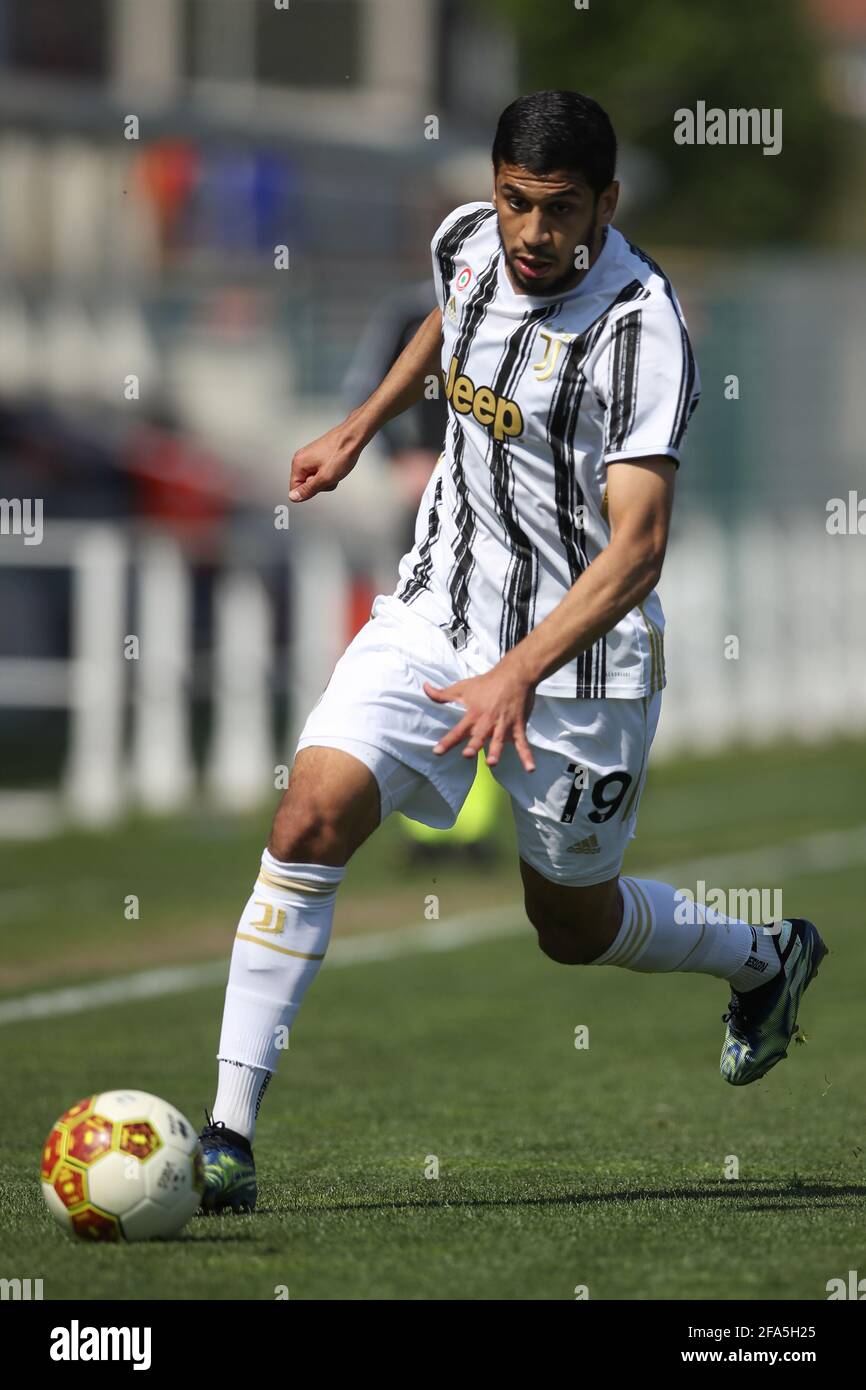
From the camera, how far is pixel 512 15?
71438 mm

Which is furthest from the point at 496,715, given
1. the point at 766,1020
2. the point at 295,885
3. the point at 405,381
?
the point at 766,1020

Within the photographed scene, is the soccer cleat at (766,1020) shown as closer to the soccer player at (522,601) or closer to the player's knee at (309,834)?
the soccer player at (522,601)

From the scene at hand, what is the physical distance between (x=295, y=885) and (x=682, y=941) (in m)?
1.23

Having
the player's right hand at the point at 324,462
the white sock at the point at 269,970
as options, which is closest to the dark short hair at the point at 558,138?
the player's right hand at the point at 324,462

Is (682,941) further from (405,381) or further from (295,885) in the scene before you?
(405,381)

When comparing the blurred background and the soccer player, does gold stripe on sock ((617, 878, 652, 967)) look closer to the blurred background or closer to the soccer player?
the soccer player

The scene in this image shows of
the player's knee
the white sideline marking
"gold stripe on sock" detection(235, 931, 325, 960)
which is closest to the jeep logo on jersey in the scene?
the player's knee

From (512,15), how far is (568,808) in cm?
6891

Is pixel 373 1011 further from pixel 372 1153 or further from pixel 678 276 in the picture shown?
pixel 678 276

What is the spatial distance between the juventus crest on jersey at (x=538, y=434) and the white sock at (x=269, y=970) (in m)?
0.68

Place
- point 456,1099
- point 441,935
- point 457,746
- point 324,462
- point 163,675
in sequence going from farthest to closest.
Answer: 1. point 163,675
2. point 441,935
3. point 456,1099
4. point 324,462
5. point 457,746

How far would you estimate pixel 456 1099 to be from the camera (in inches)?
303

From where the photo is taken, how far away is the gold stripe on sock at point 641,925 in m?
6.14
